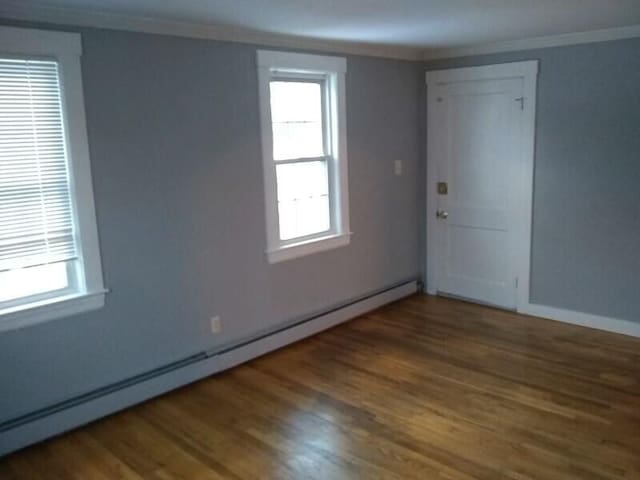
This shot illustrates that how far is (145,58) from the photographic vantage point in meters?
3.21

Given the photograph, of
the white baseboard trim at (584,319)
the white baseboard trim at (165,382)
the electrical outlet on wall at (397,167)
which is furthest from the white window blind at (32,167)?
the white baseboard trim at (584,319)

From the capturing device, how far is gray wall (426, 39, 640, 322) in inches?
158

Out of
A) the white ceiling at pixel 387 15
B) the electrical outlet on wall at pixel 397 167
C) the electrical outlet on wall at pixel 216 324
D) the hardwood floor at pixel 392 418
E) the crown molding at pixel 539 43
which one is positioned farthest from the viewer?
the electrical outlet on wall at pixel 397 167

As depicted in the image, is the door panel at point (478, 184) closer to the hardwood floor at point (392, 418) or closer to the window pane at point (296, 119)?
the hardwood floor at point (392, 418)

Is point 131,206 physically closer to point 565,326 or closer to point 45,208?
point 45,208

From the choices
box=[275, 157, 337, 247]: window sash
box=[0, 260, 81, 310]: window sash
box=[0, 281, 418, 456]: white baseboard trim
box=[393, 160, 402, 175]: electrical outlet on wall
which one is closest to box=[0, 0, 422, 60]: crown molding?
box=[275, 157, 337, 247]: window sash

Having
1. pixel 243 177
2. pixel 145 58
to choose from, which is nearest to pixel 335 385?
pixel 243 177

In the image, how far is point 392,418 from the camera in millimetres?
3127

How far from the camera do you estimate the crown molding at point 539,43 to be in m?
3.91

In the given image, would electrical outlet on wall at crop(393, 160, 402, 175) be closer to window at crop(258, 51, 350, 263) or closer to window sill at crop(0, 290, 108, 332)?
window at crop(258, 51, 350, 263)

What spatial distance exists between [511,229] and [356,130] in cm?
153

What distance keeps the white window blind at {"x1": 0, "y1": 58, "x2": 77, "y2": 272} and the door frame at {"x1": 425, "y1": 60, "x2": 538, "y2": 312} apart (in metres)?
3.19

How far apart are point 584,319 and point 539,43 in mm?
2144

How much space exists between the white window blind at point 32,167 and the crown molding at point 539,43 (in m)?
3.20
